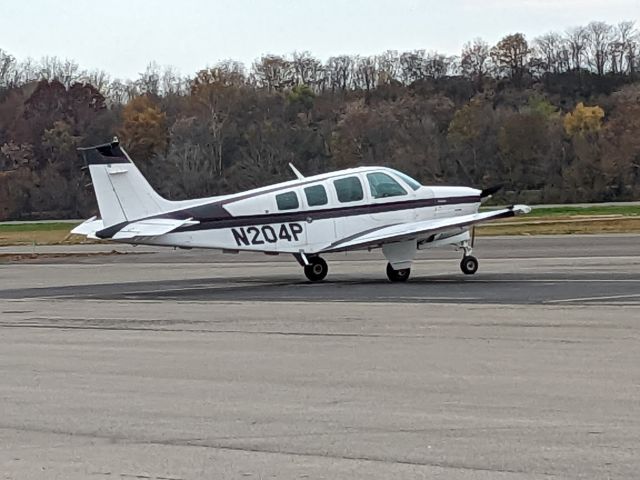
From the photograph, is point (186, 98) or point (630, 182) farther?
point (186, 98)

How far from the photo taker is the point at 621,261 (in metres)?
24.8

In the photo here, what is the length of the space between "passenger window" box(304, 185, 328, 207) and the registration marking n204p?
1.75ft

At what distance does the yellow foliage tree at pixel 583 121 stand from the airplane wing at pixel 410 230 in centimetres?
5506

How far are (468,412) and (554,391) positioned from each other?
1.09m

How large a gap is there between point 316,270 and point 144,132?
6839cm

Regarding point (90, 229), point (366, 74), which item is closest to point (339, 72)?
point (366, 74)

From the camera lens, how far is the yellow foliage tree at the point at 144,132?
88375 millimetres

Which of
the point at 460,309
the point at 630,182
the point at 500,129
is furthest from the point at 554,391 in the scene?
the point at 500,129

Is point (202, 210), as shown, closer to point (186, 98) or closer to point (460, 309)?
point (460, 309)

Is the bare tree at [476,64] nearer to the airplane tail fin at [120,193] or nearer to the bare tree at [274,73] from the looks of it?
the bare tree at [274,73]

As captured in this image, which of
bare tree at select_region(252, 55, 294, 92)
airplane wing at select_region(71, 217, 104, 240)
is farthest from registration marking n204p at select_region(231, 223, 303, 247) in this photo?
bare tree at select_region(252, 55, 294, 92)

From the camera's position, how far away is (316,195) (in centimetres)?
2244

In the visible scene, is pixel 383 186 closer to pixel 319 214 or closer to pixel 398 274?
pixel 319 214

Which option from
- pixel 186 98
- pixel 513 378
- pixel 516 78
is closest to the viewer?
pixel 513 378
